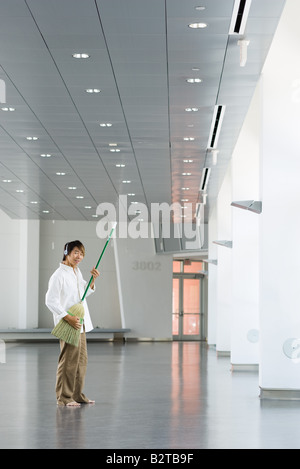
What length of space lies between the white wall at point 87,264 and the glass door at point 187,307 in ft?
11.0

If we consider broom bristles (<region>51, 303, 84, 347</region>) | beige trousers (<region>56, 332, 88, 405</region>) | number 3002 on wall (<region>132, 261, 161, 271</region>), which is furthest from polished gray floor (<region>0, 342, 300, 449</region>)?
number 3002 on wall (<region>132, 261, 161, 271</region>)

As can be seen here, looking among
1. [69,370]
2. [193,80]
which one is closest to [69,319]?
[69,370]

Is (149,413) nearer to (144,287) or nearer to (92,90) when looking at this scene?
(92,90)

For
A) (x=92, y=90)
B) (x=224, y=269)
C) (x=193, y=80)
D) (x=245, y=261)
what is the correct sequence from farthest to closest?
1. (x=224, y=269)
2. (x=245, y=261)
3. (x=92, y=90)
4. (x=193, y=80)

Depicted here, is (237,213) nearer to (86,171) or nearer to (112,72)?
(86,171)

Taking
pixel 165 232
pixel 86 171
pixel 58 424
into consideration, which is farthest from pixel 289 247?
pixel 165 232

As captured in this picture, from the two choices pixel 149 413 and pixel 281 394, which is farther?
pixel 281 394

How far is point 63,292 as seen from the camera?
852 cm

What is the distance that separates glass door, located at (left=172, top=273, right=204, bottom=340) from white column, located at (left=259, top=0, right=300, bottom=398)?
22.0 metres

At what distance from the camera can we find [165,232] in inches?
1140

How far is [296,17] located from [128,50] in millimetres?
2142

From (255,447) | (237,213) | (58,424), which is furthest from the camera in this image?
(237,213)

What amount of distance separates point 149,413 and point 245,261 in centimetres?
752

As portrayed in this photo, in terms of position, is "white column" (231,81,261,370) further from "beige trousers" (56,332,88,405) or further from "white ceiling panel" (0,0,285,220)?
"beige trousers" (56,332,88,405)
